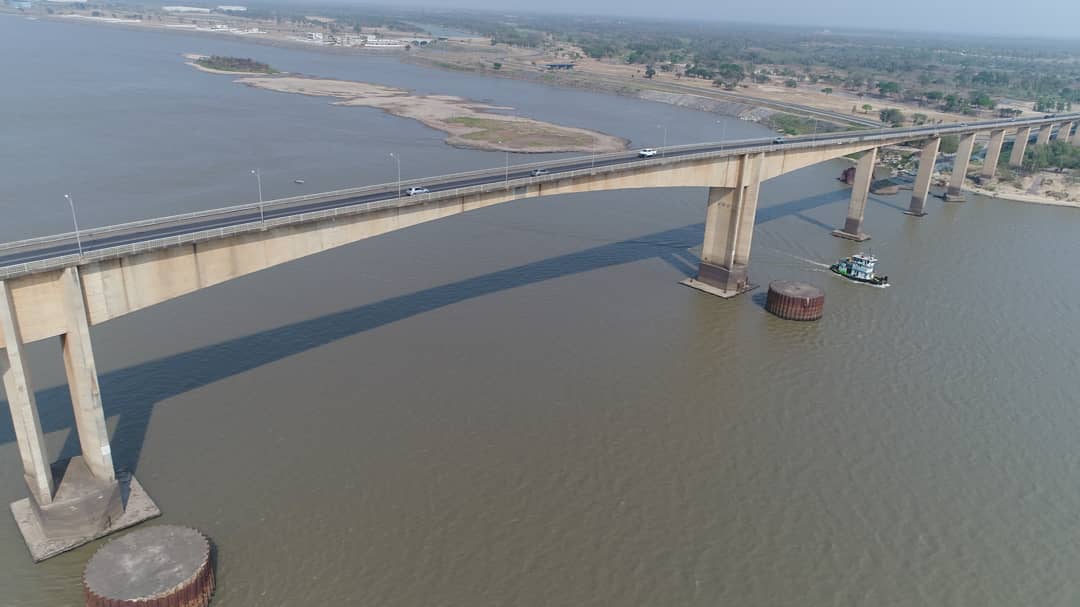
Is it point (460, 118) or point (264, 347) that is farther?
point (460, 118)

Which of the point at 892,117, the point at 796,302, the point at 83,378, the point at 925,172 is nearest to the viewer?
the point at 83,378

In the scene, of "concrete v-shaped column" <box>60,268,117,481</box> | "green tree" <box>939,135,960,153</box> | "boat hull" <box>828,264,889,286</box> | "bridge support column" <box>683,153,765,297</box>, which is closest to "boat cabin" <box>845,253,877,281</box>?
"boat hull" <box>828,264,889,286</box>

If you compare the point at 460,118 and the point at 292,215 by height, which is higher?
the point at 292,215

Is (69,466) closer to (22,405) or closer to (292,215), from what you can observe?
(22,405)

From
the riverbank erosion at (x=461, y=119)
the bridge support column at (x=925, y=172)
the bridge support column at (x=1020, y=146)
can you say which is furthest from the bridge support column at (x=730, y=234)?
the bridge support column at (x=1020, y=146)

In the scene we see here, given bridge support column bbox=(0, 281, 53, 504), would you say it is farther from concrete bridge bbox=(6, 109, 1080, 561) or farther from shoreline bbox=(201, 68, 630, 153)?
shoreline bbox=(201, 68, 630, 153)

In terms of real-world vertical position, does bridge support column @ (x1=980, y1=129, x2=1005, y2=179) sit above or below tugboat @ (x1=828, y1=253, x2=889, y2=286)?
above

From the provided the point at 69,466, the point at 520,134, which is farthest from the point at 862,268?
the point at 520,134
